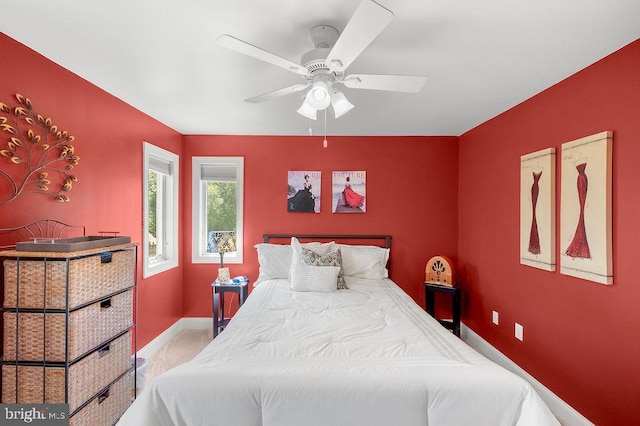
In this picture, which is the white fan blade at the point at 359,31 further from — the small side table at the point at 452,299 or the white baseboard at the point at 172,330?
the white baseboard at the point at 172,330

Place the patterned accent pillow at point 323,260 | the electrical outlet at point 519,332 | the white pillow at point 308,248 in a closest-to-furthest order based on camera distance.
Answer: the electrical outlet at point 519,332 < the patterned accent pillow at point 323,260 < the white pillow at point 308,248

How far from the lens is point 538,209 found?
8.51 feet

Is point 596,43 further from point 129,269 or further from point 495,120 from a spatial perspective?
point 129,269

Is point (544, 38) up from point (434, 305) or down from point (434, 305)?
up

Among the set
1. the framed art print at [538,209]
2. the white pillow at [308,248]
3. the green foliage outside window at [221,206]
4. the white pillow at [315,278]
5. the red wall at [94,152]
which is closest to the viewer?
the red wall at [94,152]

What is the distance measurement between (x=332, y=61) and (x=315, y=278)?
6.50 feet

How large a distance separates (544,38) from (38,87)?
9.98ft

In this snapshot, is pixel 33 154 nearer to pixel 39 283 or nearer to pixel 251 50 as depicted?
pixel 39 283

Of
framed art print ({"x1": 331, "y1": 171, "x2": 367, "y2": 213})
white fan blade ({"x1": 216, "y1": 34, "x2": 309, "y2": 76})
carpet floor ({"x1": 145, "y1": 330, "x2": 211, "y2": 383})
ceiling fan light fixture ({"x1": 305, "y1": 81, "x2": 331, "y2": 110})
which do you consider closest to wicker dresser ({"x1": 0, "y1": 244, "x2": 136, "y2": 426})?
carpet floor ({"x1": 145, "y1": 330, "x2": 211, "y2": 383})

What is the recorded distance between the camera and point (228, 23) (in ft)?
5.61

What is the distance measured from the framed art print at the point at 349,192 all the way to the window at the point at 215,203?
1165 mm

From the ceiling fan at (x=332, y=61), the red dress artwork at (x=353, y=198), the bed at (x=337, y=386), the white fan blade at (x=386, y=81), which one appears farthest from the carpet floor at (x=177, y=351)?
the white fan blade at (x=386, y=81)

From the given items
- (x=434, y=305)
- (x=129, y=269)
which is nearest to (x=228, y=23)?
(x=129, y=269)

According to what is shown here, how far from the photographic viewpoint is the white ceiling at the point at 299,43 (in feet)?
5.19
